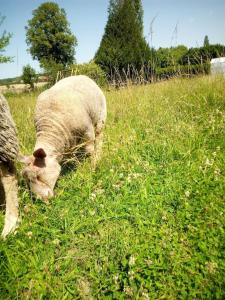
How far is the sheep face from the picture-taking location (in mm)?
3463

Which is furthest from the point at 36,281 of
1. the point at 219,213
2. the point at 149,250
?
the point at 219,213

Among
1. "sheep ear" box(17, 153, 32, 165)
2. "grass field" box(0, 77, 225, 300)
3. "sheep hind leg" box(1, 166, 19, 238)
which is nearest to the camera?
"grass field" box(0, 77, 225, 300)

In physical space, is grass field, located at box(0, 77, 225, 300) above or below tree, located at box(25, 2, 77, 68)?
below

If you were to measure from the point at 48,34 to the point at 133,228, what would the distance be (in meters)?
42.9

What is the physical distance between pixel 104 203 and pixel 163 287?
130 cm

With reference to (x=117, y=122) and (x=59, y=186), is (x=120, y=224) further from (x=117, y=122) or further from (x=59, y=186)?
(x=117, y=122)

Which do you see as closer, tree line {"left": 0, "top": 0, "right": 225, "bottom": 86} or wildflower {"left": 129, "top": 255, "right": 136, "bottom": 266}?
wildflower {"left": 129, "top": 255, "right": 136, "bottom": 266}

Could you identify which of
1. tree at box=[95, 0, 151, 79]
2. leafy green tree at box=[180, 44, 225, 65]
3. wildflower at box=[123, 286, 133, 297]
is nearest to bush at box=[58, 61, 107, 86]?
leafy green tree at box=[180, 44, 225, 65]

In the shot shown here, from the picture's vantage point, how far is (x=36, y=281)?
229 cm

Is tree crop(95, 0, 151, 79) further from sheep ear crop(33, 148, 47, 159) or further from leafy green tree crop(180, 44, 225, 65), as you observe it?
sheep ear crop(33, 148, 47, 159)

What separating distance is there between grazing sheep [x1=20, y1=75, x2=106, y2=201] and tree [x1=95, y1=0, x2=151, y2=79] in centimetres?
1641

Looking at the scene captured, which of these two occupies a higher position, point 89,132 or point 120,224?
point 89,132

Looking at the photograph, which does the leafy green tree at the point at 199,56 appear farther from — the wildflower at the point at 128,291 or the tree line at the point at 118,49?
the wildflower at the point at 128,291

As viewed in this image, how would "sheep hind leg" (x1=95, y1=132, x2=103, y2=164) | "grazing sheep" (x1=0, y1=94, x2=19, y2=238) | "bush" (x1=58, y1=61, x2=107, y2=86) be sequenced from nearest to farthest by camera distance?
"grazing sheep" (x1=0, y1=94, x2=19, y2=238)
"sheep hind leg" (x1=95, y1=132, x2=103, y2=164)
"bush" (x1=58, y1=61, x2=107, y2=86)
